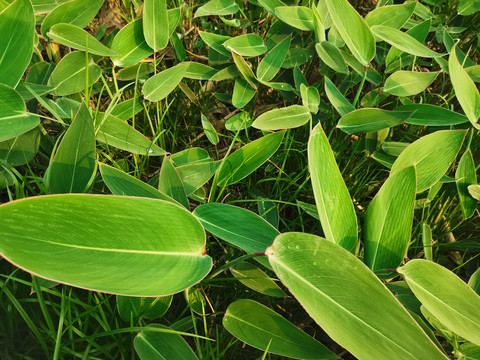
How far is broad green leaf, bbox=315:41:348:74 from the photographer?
73 centimetres

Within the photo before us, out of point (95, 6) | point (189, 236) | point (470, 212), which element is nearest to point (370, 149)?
point (470, 212)

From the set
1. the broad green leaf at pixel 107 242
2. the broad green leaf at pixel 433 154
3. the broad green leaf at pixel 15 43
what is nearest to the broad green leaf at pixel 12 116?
the broad green leaf at pixel 15 43

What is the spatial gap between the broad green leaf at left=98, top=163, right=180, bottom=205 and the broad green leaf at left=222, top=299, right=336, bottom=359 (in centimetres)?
20

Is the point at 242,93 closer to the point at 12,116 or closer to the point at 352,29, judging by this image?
the point at 352,29

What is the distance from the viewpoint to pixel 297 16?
2.55 ft

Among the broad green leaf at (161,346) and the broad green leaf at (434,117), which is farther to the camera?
the broad green leaf at (434,117)

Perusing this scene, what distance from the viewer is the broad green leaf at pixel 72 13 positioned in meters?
0.70

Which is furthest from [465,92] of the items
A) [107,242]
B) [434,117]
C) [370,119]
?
[107,242]

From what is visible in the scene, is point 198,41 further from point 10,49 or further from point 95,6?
point 10,49

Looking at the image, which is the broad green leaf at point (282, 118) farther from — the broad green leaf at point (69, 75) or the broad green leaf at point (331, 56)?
the broad green leaf at point (69, 75)

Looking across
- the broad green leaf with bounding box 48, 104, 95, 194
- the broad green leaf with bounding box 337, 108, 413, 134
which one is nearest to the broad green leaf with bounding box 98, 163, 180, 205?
the broad green leaf with bounding box 48, 104, 95, 194

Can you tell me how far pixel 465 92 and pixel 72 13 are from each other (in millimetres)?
726

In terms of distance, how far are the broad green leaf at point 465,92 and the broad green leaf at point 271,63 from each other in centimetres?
31

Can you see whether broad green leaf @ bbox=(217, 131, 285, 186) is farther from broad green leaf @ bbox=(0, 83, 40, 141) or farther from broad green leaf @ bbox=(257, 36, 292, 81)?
broad green leaf @ bbox=(0, 83, 40, 141)
